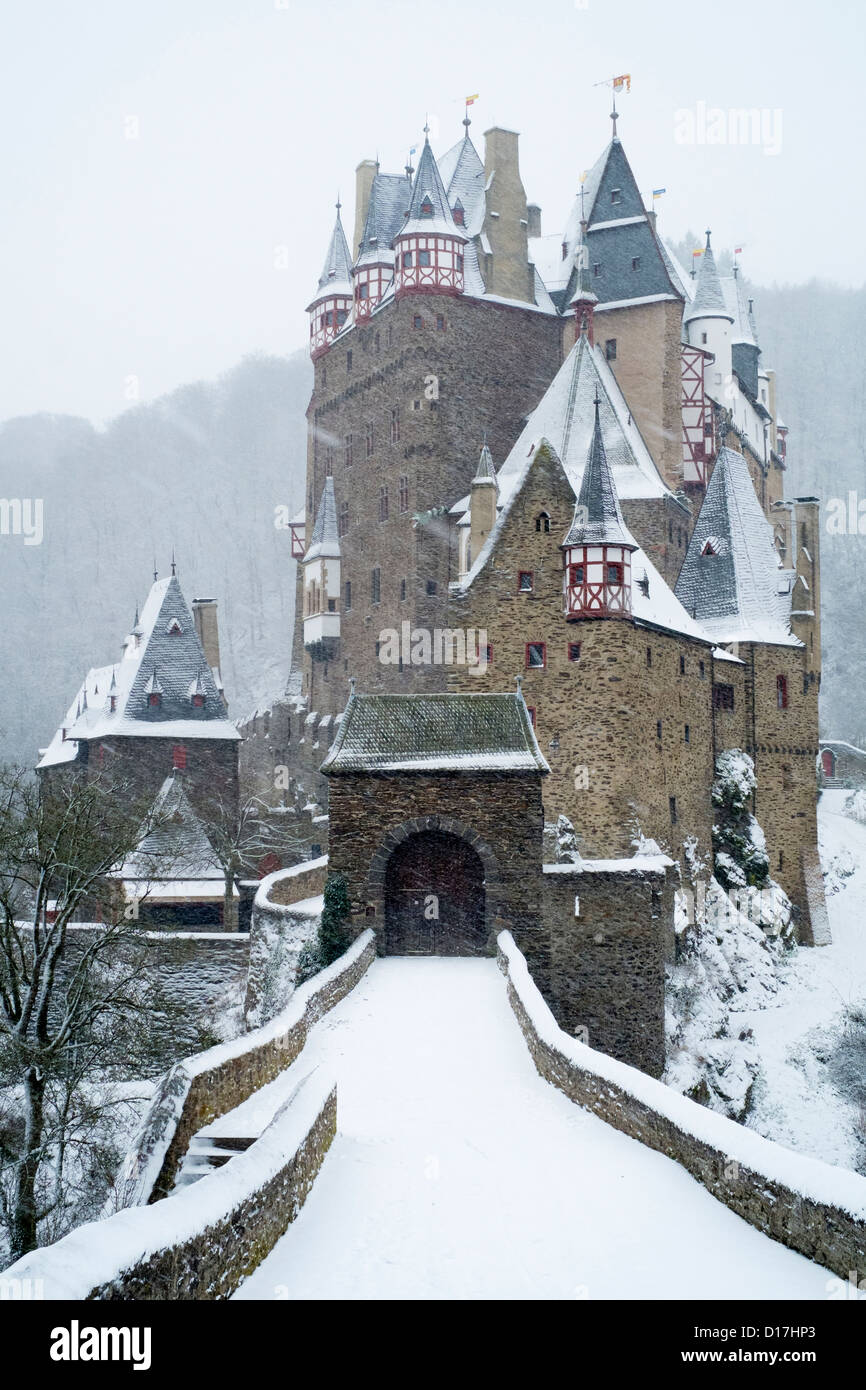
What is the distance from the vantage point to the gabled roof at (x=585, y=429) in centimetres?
3884

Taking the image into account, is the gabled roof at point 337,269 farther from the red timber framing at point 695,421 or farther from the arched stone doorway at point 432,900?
the arched stone doorway at point 432,900

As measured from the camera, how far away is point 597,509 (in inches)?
1257

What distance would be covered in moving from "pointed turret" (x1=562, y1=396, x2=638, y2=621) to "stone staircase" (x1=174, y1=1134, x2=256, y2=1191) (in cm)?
2371

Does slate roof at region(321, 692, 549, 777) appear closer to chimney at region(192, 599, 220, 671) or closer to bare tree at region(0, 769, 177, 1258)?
bare tree at region(0, 769, 177, 1258)

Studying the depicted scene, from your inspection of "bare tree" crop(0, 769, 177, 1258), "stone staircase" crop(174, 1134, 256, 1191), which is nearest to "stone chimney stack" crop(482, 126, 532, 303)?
"bare tree" crop(0, 769, 177, 1258)

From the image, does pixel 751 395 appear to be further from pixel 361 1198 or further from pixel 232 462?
pixel 232 462

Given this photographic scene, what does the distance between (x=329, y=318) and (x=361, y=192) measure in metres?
5.17

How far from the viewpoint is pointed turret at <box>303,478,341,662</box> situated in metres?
48.1

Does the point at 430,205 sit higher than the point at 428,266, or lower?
higher

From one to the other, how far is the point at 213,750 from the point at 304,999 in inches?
1061

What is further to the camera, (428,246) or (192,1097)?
(428,246)

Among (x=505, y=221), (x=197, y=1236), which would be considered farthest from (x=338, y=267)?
(x=197, y=1236)

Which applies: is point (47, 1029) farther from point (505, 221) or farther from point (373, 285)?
point (505, 221)
